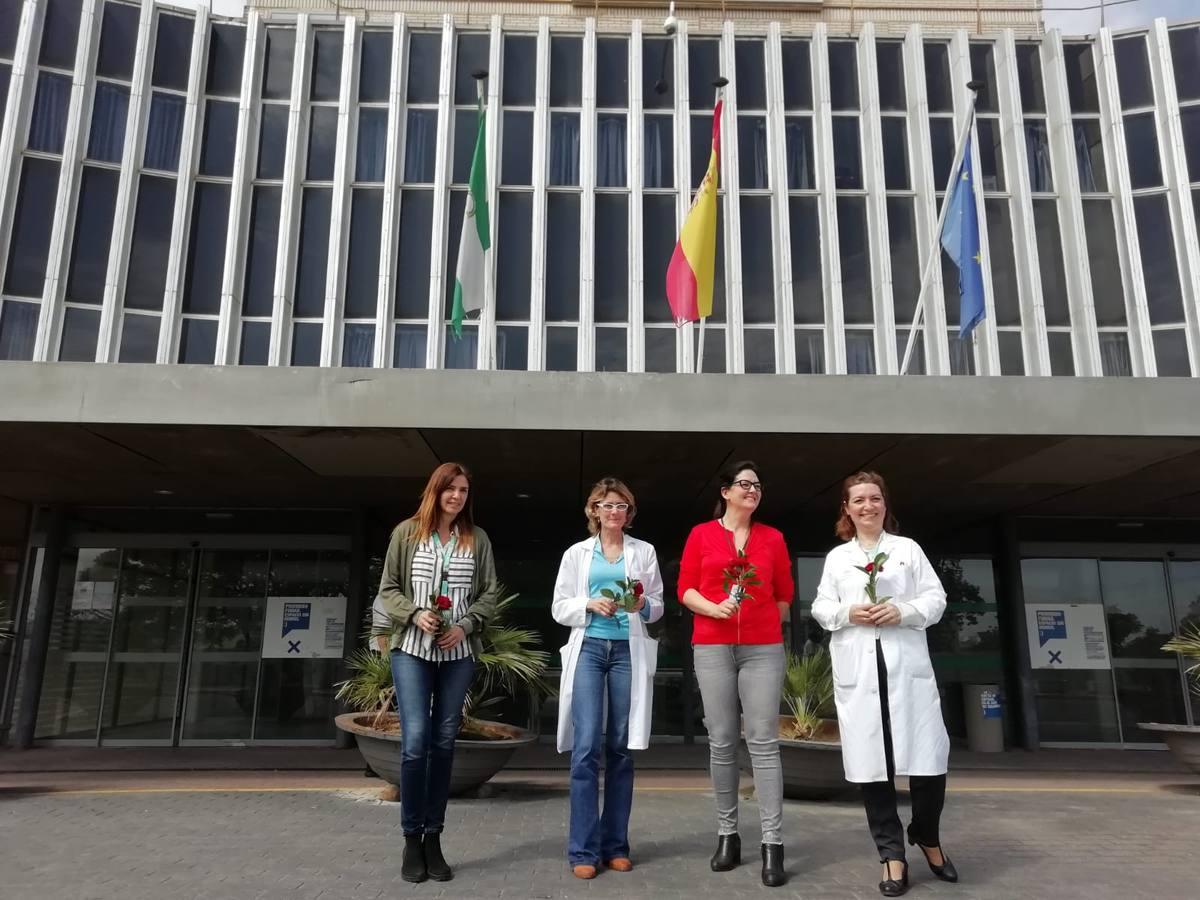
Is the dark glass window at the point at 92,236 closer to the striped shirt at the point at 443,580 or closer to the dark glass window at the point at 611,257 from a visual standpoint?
the dark glass window at the point at 611,257

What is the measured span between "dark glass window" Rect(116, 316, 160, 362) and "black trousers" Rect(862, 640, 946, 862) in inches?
595

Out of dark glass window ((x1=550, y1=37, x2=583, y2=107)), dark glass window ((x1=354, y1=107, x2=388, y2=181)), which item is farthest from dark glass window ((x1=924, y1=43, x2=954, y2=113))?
dark glass window ((x1=354, y1=107, x2=388, y2=181))

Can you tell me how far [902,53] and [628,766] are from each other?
58.5ft

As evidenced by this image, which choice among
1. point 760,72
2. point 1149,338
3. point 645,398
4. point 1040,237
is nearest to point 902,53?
point 760,72

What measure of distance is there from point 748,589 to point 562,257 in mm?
13474

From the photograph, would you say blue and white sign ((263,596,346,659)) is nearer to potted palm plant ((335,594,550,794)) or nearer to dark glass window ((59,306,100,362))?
potted palm plant ((335,594,550,794))

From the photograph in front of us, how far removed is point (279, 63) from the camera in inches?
672

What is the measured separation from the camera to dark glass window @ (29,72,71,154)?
15656 mm

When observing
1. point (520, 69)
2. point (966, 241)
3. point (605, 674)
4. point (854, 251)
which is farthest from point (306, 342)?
point (605, 674)

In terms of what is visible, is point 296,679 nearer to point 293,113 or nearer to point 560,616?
point 560,616

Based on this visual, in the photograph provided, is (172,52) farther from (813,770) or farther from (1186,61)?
(1186,61)

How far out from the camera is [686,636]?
11289 millimetres

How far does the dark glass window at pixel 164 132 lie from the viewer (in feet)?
53.0

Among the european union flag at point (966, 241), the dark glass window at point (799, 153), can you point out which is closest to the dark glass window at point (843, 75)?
the dark glass window at point (799, 153)
